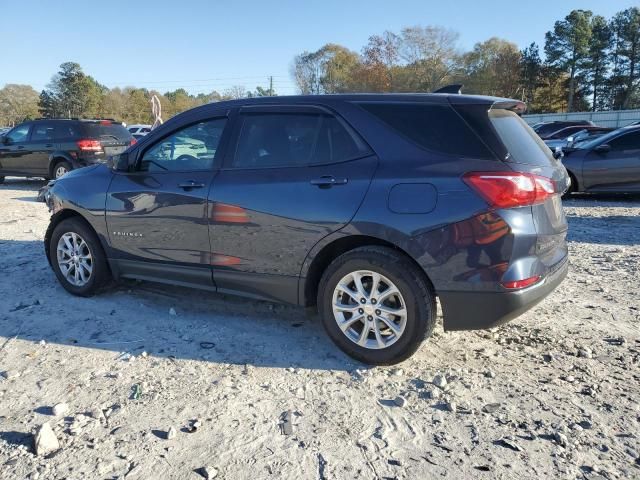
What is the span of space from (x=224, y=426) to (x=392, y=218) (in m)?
1.54

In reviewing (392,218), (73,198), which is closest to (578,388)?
(392,218)

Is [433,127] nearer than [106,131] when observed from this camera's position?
Yes

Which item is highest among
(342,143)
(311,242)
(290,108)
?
(290,108)

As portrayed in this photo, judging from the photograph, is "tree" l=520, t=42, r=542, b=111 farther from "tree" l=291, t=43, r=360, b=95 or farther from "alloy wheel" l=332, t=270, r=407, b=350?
"alloy wheel" l=332, t=270, r=407, b=350

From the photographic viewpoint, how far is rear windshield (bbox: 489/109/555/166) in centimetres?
332

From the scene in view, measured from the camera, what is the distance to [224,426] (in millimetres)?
2908

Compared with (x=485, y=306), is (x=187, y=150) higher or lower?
higher

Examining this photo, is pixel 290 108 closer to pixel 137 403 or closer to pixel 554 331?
pixel 137 403

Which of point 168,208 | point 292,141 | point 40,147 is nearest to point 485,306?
point 292,141

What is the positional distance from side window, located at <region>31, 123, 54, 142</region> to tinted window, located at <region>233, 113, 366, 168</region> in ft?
36.4

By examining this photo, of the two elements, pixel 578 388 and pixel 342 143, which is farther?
pixel 342 143

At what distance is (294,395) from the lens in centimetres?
323

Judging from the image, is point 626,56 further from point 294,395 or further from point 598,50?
point 294,395

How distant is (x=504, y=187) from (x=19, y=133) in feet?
46.2
